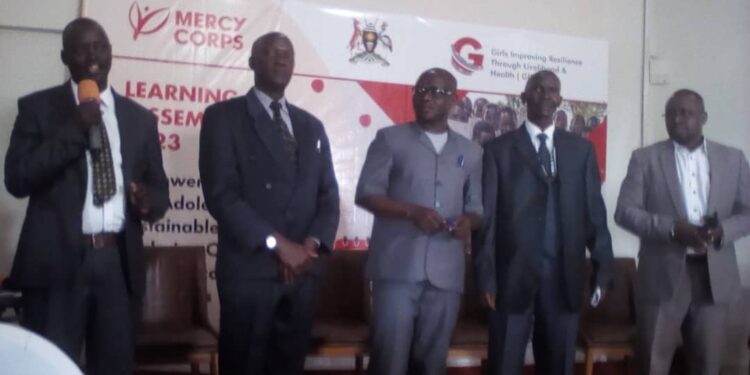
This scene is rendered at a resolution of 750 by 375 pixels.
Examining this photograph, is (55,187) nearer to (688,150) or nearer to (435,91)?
(435,91)

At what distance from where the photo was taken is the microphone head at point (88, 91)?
2.34 meters

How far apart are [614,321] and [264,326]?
2348 mm

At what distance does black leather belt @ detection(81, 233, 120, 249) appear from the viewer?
7.88ft

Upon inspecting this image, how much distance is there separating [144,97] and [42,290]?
1903 millimetres

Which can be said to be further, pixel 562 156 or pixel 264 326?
pixel 562 156

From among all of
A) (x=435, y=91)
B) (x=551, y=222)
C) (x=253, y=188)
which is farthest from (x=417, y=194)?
(x=253, y=188)

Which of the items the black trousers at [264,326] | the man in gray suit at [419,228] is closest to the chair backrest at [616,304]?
the man in gray suit at [419,228]

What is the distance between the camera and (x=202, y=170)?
278 centimetres

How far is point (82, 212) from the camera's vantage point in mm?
2410

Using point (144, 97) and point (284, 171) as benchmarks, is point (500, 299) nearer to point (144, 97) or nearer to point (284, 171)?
point (284, 171)

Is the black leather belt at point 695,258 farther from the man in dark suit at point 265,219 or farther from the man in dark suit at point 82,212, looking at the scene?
the man in dark suit at point 82,212

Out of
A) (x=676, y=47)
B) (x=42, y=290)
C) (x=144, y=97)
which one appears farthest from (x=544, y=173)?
(x=676, y=47)

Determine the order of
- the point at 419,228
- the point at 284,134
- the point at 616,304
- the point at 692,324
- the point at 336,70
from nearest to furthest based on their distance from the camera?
the point at 284,134
the point at 419,228
the point at 692,324
the point at 616,304
the point at 336,70

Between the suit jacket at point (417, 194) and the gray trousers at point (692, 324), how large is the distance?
939 mm
